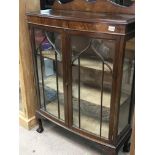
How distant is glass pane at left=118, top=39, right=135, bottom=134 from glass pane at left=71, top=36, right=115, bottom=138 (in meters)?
0.09

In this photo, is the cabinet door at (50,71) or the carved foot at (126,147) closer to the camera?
the cabinet door at (50,71)

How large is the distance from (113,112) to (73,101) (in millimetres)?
356

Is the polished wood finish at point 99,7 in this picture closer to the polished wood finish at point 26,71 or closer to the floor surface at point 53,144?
the polished wood finish at point 26,71

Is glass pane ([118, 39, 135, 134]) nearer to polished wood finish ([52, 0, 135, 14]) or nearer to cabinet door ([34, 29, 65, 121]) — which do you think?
polished wood finish ([52, 0, 135, 14])

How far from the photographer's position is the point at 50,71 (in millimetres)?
1694

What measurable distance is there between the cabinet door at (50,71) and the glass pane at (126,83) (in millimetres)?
462

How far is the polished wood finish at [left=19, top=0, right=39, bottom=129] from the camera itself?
162 cm

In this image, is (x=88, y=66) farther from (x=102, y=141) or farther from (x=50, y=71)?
(x=102, y=141)

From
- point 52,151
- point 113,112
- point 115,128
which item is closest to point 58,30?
point 113,112

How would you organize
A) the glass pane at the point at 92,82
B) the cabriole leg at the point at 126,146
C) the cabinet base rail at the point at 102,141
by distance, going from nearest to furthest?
the glass pane at the point at 92,82
the cabinet base rail at the point at 102,141
the cabriole leg at the point at 126,146

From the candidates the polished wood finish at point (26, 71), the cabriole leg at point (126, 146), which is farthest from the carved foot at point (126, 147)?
the polished wood finish at point (26, 71)

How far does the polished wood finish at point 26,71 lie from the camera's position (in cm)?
162

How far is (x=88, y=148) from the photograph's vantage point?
172 cm

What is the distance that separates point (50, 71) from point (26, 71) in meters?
0.23
